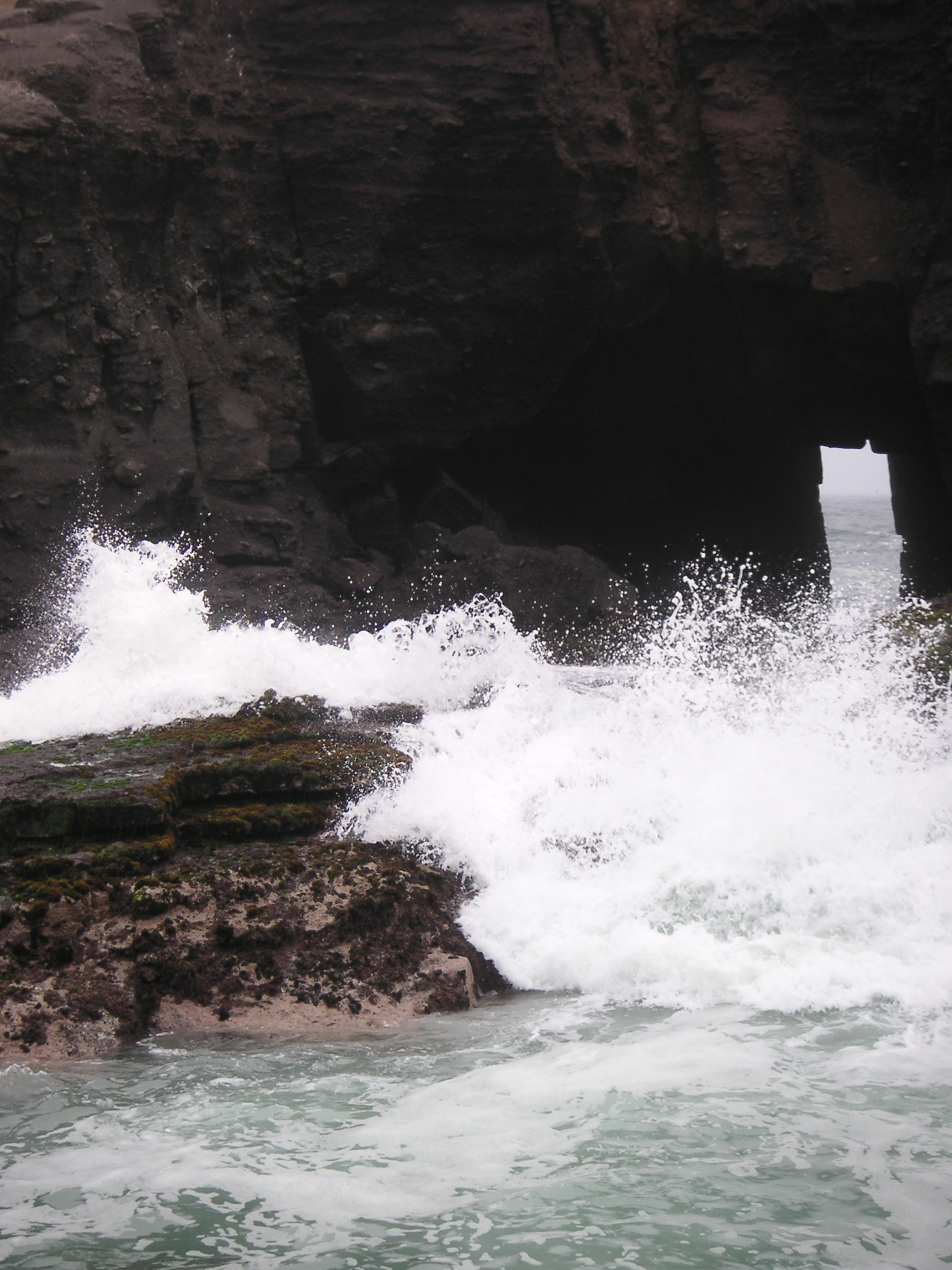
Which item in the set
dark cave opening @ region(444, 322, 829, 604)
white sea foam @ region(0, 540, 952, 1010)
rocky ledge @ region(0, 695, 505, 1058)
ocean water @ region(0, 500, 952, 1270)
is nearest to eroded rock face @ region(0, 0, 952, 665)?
dark cave opening @ region(444, 322, 829, 604)

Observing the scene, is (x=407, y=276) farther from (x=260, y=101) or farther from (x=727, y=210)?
(x=727, y=210)

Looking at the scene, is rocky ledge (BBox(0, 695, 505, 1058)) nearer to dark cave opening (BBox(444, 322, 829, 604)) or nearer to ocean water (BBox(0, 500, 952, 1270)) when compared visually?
ocean water (BBox(0, 500, 952, 1270))

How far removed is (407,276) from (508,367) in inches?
56.4

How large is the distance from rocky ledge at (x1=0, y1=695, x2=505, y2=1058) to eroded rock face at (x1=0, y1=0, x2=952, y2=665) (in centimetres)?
510

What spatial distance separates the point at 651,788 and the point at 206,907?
2.28 metres

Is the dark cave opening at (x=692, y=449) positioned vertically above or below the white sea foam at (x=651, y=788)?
above

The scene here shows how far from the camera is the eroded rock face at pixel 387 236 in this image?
10.4m

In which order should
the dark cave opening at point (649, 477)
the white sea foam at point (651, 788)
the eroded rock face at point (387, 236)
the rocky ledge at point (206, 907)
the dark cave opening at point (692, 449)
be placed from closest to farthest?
the rocky ledge at point (206, 907) < the white sea foam at point (651, 788) < the eroded rock face at point (387, 236) < the dark cave opening at point (692, 449) < the dark cave opening at point (649, 477)

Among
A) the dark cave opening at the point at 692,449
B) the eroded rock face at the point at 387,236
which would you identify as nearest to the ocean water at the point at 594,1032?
the eroded rock face at the point at 387,236

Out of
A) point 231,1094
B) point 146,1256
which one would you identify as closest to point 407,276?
point 231,1094

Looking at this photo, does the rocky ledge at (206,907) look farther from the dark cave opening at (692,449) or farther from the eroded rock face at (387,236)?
the dark cave opening at (692,449)

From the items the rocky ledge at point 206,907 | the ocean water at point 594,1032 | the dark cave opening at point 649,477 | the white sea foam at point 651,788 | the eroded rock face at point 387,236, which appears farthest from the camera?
the dark cave opening at point 649,477

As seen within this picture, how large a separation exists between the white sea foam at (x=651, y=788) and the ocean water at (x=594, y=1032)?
0.02 meters

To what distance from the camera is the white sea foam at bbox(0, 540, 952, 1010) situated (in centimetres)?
450
